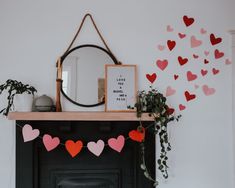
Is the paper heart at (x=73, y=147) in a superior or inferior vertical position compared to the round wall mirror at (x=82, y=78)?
inferior

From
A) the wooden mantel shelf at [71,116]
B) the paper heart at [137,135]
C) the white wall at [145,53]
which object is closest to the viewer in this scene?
the wooden mantel shelf at [71,116]

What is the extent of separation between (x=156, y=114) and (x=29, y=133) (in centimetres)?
87

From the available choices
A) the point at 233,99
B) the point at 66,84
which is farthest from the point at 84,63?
the point at 233,99

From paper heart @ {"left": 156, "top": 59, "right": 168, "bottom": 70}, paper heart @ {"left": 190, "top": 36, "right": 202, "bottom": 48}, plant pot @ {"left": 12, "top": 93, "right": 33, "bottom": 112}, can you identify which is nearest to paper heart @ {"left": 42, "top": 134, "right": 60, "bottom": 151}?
plant pot @ {"left": 12, "top": 93, "right": 33, "bottom": 112}

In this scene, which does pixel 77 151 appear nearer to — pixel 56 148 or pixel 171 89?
pixel 56 148

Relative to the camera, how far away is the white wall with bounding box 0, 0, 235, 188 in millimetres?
1834

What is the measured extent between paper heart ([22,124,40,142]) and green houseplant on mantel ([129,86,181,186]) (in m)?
0.71

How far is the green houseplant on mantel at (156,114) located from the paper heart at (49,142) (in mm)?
600

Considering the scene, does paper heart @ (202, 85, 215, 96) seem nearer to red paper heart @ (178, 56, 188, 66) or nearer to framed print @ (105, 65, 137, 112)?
red paper heart @ (178, 56, 188, 66)

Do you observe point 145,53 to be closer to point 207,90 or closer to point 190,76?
point 190,76

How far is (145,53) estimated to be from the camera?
6.17ft

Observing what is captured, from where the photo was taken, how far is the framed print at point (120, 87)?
178 cm

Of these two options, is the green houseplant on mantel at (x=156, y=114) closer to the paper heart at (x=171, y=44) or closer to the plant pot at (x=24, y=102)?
the paper heart at (x=171, y=44)

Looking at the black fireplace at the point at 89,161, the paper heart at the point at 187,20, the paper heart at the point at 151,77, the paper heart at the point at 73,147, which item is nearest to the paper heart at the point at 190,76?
the paper heart at the point at 151,77
